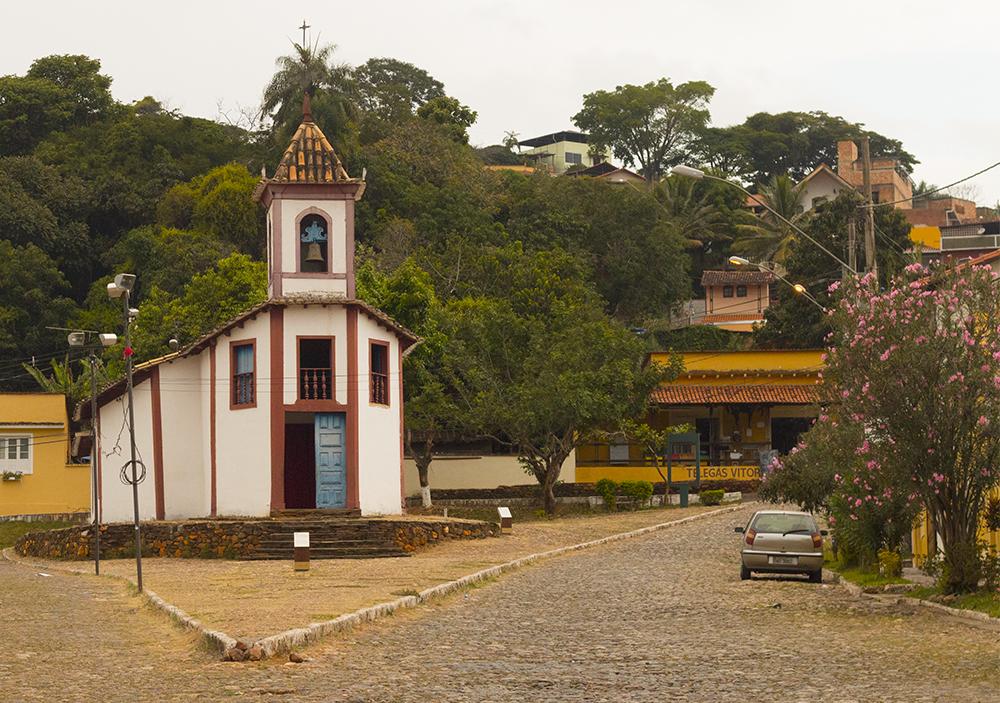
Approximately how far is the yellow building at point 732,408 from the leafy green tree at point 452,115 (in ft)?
117

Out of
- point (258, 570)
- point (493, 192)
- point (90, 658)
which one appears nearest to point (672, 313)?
point (493, 192)

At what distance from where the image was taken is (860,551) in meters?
29.1

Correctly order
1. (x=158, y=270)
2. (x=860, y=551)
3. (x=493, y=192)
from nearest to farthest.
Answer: (x=860, y=551), (x=158, y=270), (x=493, y=192)

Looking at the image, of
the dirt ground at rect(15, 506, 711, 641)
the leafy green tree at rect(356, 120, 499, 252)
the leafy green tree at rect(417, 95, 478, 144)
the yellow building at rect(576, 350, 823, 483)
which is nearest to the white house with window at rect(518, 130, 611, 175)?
the leafy green tree at rect(417, 95, 478, 144)

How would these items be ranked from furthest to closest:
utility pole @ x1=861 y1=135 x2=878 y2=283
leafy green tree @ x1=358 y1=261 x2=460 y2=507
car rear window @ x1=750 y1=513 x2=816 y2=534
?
leafy green tree @ x1=358 y1=261 x2=460 y2=507
car rear window @ x1=750 y1=513 x2=816 y2=534
utility pole @ x1=861 y1=135 x2=878 y2=283

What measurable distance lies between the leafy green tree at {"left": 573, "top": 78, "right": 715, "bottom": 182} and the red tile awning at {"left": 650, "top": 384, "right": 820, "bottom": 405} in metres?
54.8

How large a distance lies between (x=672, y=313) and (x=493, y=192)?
13.2m

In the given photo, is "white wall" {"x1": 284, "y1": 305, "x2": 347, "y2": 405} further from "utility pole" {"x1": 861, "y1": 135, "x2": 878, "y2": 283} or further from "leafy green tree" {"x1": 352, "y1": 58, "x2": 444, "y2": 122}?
"leafy green tree" {"x1": 352, "y1": 58, "x2": 444, "y2": 122}

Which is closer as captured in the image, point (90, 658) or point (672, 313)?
point (90, 658)

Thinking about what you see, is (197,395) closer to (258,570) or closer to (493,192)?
(258,570)

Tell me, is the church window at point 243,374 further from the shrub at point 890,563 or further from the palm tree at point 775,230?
the palm tree at point 775,230

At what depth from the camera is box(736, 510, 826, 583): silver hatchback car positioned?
2869cm

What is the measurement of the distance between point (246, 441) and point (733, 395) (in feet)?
85.6

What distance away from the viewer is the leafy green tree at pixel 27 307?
72.6 metres
